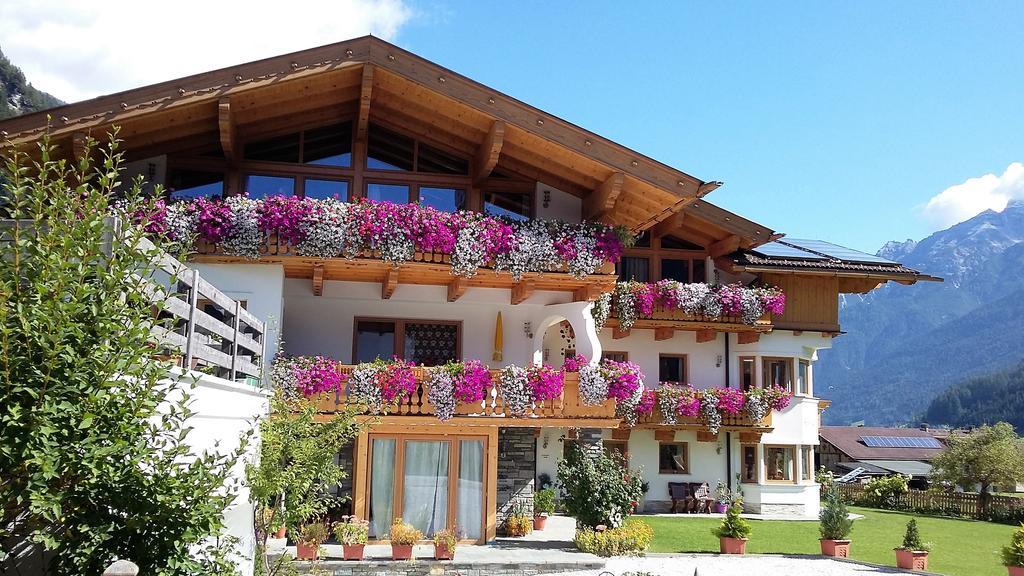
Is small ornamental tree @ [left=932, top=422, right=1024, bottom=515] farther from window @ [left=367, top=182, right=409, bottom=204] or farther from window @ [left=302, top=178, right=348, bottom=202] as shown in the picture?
window @ [left=302, top=178, right=348, bottom=202]

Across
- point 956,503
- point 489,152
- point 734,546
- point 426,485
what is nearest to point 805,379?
point 956,503

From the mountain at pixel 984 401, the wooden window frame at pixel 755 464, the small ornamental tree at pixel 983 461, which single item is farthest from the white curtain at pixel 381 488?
the mountain at pixel 984 401

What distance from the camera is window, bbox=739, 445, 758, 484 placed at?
28.6 metres

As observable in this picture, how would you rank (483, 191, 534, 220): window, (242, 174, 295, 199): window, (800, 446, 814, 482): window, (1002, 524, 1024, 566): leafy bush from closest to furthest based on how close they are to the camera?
(1002, 524, 1024, 566): leafy bush
(242, 174, 295, 199): window
(483, 191, 534, 220): window
(800, 446, 814, 482): window

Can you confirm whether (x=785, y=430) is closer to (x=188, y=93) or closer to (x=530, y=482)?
(x=530, y=482)

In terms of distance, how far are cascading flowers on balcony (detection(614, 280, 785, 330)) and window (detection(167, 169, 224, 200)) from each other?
11471 millimetres

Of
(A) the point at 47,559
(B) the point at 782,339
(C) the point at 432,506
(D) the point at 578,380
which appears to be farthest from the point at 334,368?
(B) the point at 782,339

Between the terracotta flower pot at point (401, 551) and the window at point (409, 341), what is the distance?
4.85 meters

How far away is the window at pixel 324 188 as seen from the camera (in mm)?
18812

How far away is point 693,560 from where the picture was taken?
16.8 meters

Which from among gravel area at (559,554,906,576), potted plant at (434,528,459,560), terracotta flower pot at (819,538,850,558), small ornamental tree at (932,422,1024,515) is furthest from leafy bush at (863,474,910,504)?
potted plant at (434,528,459,560)

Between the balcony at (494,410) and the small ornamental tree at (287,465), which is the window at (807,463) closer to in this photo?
the balcony at (494,410)

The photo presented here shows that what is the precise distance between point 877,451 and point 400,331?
48.4m

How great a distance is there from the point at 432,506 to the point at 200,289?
9076mm
